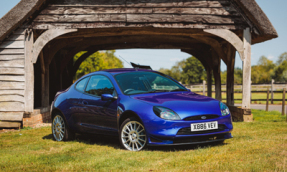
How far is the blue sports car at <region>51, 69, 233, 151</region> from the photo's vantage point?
18.2ft

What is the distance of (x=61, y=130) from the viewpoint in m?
7.79

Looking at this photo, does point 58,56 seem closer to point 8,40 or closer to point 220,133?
point 8,40

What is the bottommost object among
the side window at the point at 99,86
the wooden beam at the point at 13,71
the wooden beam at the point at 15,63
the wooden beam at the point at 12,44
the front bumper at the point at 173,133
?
the front bumper at the point at 173,133

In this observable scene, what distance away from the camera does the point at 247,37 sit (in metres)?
11.4

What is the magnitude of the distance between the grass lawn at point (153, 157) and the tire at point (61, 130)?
1.61ft

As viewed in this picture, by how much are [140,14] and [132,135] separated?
21.4ft

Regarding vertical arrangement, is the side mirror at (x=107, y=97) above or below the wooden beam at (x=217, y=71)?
below

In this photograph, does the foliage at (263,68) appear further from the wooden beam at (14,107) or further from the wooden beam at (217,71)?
the wooden beam at (14,107)

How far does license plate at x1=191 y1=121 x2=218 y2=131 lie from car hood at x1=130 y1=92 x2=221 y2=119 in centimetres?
17

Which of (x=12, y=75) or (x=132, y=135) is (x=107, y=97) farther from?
(x=12, y=75)

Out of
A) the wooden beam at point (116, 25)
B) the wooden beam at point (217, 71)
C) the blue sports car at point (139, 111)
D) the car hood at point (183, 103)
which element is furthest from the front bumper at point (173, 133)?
the wooden beam at point (217, 71)

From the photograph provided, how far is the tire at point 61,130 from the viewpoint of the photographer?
7656 millimetres

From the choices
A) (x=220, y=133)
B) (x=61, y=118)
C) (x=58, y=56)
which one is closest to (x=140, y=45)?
(x=58, y=56)

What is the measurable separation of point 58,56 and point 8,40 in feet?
23.0
